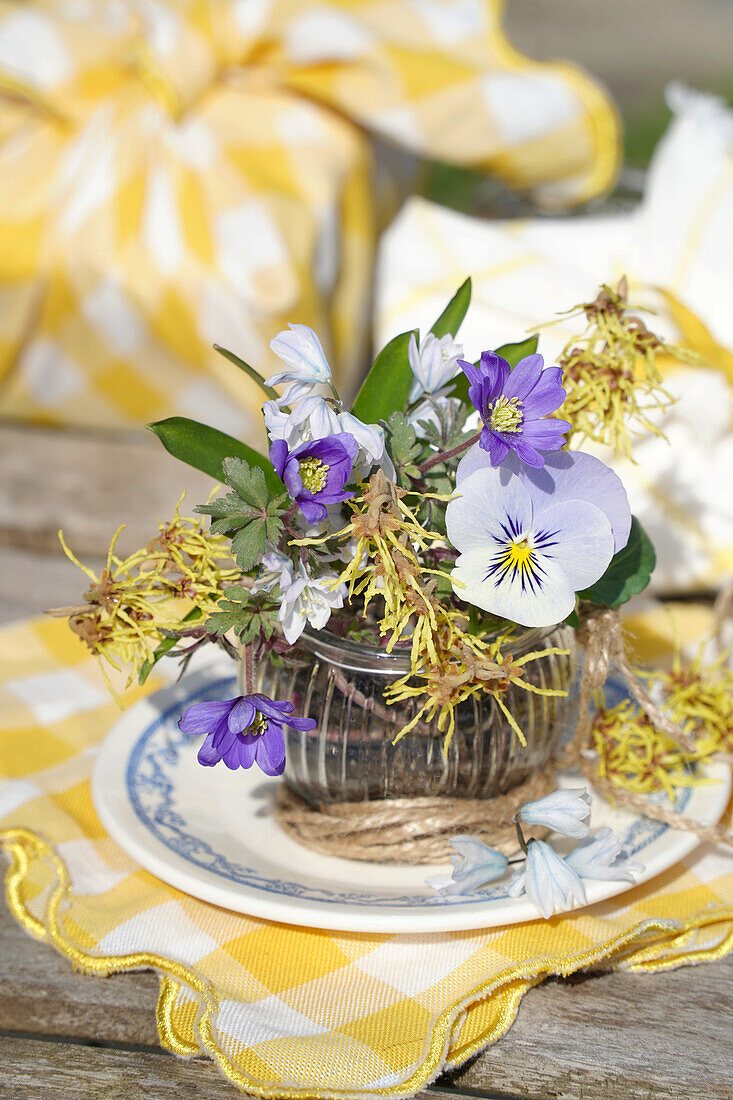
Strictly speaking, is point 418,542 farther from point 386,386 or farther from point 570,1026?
point 570,1026

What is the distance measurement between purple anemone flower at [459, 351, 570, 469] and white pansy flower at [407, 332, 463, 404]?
1.7 inches

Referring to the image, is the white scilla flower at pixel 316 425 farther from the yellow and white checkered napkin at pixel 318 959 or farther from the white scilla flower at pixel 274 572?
the yellow and white checkered napkin at pixel 318 959

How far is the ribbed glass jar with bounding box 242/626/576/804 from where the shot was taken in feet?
1.69

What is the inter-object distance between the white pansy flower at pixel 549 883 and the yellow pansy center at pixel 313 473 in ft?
0.63

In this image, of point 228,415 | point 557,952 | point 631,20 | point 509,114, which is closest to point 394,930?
point 557,952

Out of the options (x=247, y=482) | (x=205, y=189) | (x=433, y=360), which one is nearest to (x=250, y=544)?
(x=247, y=482)

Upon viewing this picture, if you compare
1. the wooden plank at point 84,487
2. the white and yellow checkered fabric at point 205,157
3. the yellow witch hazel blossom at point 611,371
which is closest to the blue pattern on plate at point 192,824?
the yellow witch hazel blossom at point 611,371

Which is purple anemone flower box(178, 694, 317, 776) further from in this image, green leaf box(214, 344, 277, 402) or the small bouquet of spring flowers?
green leaf box(214, 344, 277, 402)

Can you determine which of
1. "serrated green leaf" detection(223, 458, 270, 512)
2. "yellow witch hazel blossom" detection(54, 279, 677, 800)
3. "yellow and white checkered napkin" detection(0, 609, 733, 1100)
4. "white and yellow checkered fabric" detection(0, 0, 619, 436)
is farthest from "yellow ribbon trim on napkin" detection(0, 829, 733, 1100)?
"white and yellow checkered fabric" detection(0, 0, 619, 436)

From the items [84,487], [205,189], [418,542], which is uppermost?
[205,189]

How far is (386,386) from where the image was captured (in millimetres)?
515

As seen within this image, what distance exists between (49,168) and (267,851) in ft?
2.87

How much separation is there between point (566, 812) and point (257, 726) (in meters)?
0.14

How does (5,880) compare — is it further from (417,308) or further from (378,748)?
(417,308)
